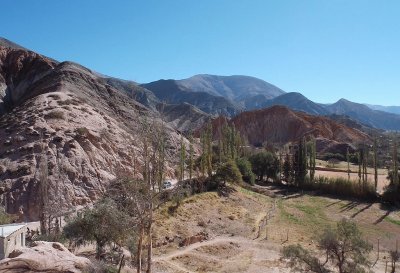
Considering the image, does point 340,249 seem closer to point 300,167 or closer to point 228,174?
point 228,174

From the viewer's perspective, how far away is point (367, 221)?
47.5 meters

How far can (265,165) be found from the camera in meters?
72.1

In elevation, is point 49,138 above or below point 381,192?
above

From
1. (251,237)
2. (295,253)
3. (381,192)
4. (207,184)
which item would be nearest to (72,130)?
(207,184)

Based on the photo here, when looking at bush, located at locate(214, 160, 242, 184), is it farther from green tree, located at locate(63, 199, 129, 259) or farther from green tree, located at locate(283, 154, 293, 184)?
green tree, located at locate(63, 199, 129, 259)

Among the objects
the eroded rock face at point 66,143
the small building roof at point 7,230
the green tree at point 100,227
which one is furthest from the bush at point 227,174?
the small building roof at point 7,230

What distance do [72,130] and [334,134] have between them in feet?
330

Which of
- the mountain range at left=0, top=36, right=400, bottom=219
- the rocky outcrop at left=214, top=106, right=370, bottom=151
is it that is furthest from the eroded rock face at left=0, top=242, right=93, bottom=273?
the rocky outcrop at left=214, top=106, right=370, bottom=151

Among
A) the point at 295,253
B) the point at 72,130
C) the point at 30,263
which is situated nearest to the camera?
the point at 30,263

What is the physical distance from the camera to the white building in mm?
20016

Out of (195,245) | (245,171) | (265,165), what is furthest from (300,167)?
(195,245)

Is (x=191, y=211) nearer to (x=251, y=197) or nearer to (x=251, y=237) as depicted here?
(x=251, y=237)

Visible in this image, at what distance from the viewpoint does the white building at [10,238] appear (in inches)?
788

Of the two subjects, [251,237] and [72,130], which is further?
[72,130]
